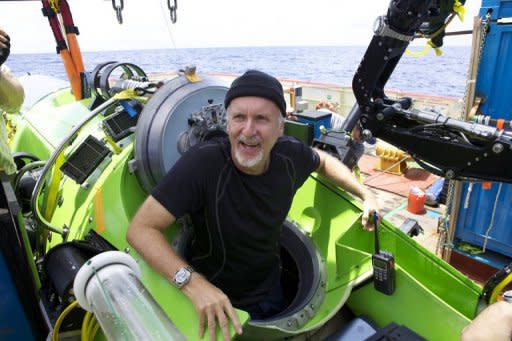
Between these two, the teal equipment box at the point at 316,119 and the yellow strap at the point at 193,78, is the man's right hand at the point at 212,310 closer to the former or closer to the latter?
the yellow strap at the point at 193,78

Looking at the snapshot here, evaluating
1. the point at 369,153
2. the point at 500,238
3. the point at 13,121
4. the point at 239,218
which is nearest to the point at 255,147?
the point at 239,218

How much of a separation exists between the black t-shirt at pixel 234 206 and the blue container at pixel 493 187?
193cm

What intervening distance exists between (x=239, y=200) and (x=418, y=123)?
1.08 metres

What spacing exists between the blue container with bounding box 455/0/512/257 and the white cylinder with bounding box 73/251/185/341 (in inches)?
127

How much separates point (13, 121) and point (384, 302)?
426 cm

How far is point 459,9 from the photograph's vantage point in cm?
214

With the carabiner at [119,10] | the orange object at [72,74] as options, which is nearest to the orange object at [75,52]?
the orange object at [72,74]

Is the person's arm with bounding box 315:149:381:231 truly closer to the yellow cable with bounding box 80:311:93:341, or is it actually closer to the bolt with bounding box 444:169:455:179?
the bolt with bounding box 444:169:455:179

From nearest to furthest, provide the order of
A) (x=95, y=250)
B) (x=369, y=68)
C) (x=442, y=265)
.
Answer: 1. (x=95, y=250)
2. (x=442, y=265)
3. (x=369, y=68)

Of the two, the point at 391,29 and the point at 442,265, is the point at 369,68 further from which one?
the point at 442,265

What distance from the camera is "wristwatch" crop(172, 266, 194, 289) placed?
1425 millimetres

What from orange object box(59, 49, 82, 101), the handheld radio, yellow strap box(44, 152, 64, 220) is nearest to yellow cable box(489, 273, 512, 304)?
the handheld radio

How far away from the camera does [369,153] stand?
736 centimetres

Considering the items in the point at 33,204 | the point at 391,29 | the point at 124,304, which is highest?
the point at 391,29
